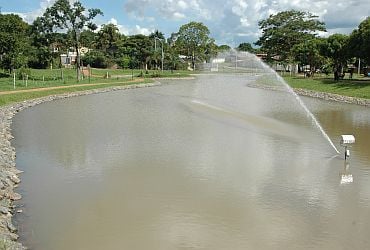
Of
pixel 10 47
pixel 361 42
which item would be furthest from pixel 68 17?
pixel 361 42

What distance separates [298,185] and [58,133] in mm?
13760

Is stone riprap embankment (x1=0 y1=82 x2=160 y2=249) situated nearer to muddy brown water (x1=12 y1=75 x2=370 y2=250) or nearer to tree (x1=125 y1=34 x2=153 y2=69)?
muddy brown water (x1=12 y1=75 x2=370 y2=250)

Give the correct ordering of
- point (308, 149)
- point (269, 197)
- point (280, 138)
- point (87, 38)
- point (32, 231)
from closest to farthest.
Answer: point (32, 231) → point (269, 197) → point (308, 149) → point (280, 138) → point (87, 38)

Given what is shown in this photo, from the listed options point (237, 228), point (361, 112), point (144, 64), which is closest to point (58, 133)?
point (237, 228)

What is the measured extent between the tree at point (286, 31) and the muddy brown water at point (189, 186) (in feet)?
218

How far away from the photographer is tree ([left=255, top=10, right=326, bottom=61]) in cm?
9000

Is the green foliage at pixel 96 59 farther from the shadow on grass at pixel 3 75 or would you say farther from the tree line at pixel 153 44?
the shadow on grass at pixel 3 75

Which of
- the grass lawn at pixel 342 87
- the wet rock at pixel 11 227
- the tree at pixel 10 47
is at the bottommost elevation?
the wet rock at pixel 11 227

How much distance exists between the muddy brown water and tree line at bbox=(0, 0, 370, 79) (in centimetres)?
3089

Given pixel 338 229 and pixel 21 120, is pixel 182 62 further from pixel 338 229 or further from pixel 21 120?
pixel 338 229

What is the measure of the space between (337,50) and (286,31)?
104 ft

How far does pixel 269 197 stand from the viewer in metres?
12.7

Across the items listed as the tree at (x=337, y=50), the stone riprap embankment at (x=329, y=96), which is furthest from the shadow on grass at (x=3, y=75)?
the tree at (x=337, y=50)

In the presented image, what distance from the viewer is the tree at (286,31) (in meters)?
90.0
